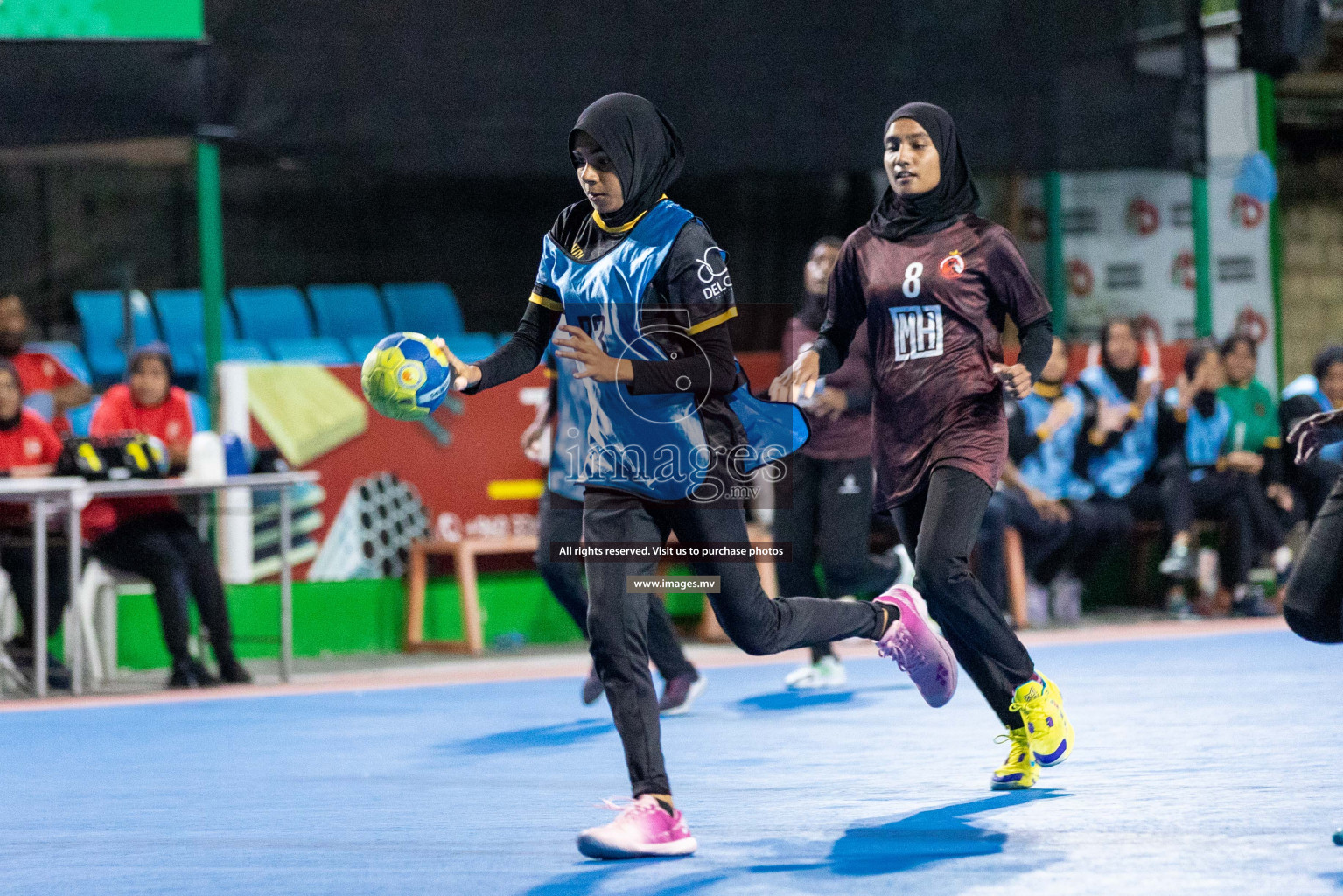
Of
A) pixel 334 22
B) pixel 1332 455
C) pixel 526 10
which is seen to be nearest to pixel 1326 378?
pixel 1332 455

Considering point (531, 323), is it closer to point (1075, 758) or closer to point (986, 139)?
point (1075, 758)

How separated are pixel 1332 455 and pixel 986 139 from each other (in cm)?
293

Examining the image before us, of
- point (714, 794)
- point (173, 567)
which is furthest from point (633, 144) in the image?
point (173, 567)

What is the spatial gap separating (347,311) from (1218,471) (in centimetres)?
733

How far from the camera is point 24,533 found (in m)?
8.88

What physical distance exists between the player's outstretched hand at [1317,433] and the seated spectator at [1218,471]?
6.72 metres

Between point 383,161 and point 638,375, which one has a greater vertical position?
point 383,161

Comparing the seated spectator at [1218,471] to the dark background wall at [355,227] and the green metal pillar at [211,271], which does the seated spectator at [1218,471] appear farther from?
the green metal pillar at [211,271]

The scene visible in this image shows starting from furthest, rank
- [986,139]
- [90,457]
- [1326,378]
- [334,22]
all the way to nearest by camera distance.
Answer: [986,139] → [1326,378] → [334,22] → [90,457]

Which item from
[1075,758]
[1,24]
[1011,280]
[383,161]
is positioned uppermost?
[1,24]

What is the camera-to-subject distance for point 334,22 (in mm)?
9992

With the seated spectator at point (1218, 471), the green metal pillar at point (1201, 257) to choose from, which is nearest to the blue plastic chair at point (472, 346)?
the seated spectator at point (1218, 471)

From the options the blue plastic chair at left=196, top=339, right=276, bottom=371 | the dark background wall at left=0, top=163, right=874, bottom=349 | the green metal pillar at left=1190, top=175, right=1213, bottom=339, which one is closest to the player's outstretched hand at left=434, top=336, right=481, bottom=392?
the blue plastic chair at left=196, top=339, right=276, bottom=371

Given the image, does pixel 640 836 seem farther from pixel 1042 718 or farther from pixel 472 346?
pixel 472 346
